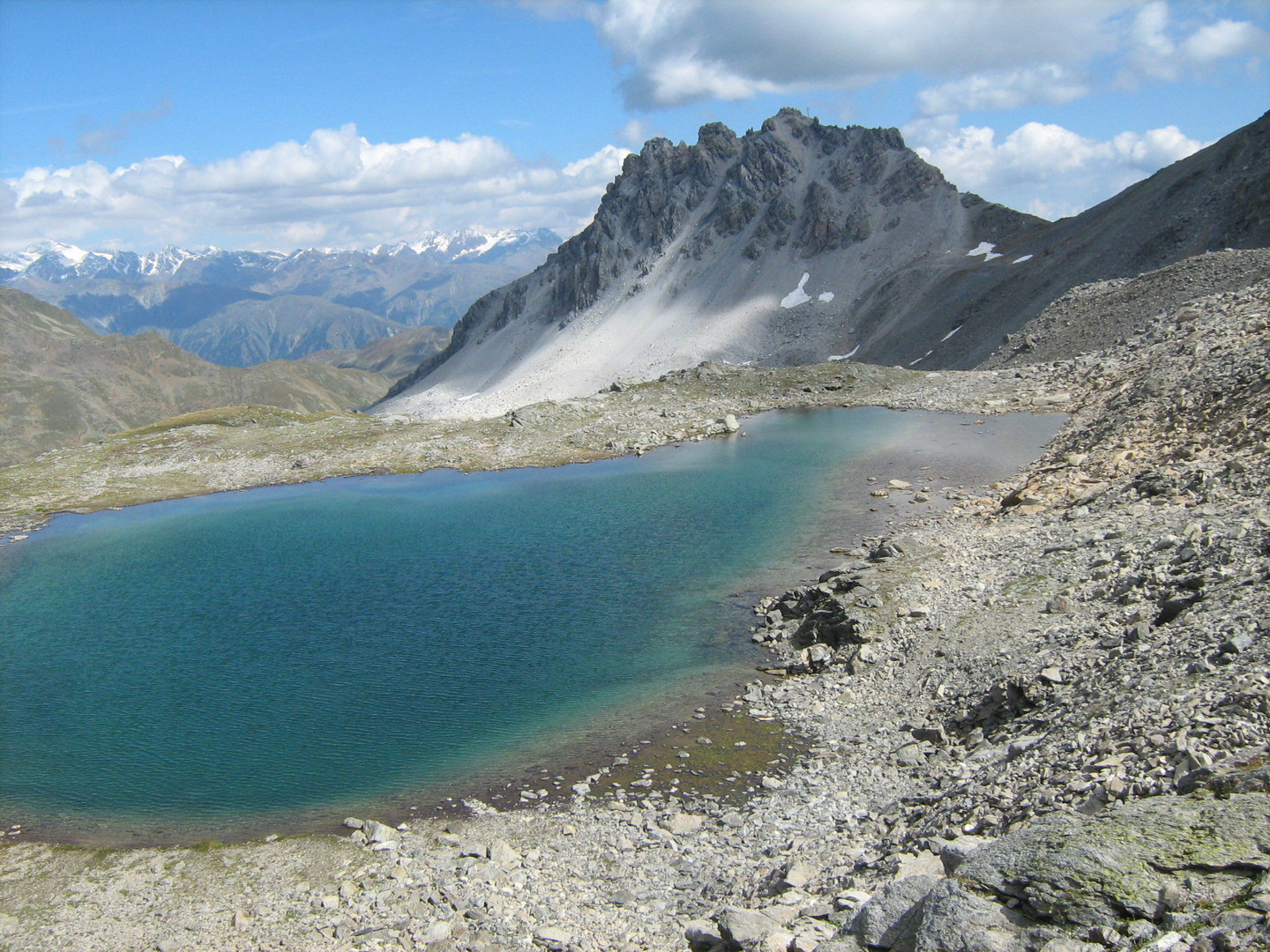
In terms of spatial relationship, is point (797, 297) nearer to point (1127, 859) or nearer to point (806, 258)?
point (806, 258)

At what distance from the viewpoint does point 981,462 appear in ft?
192

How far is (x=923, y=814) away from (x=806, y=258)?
150 meters

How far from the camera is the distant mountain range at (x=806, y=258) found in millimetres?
101250

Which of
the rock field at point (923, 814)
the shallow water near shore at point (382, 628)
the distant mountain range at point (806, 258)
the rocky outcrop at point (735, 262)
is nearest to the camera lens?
the rock field at point (923, 814)

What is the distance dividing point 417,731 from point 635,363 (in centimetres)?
12468

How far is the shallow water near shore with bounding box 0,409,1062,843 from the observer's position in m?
27.4

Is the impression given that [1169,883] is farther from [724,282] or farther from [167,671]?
[724,282]

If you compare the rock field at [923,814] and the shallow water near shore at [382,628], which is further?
the shallow water near shore at [382,628]

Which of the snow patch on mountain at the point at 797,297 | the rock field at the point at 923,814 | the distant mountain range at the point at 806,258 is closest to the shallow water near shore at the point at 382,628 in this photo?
the rock field at the point at 923,814

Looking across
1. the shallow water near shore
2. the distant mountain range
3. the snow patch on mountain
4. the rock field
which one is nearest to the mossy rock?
the rock field

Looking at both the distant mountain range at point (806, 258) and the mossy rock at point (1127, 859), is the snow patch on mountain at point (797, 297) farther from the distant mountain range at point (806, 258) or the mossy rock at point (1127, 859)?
the mossy rock at point (1127, 859)

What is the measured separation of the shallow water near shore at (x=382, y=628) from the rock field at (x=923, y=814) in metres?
2.95

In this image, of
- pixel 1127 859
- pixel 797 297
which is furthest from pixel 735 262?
pixel 1127 859

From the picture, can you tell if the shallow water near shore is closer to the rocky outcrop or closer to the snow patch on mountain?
the rocky outcrop
